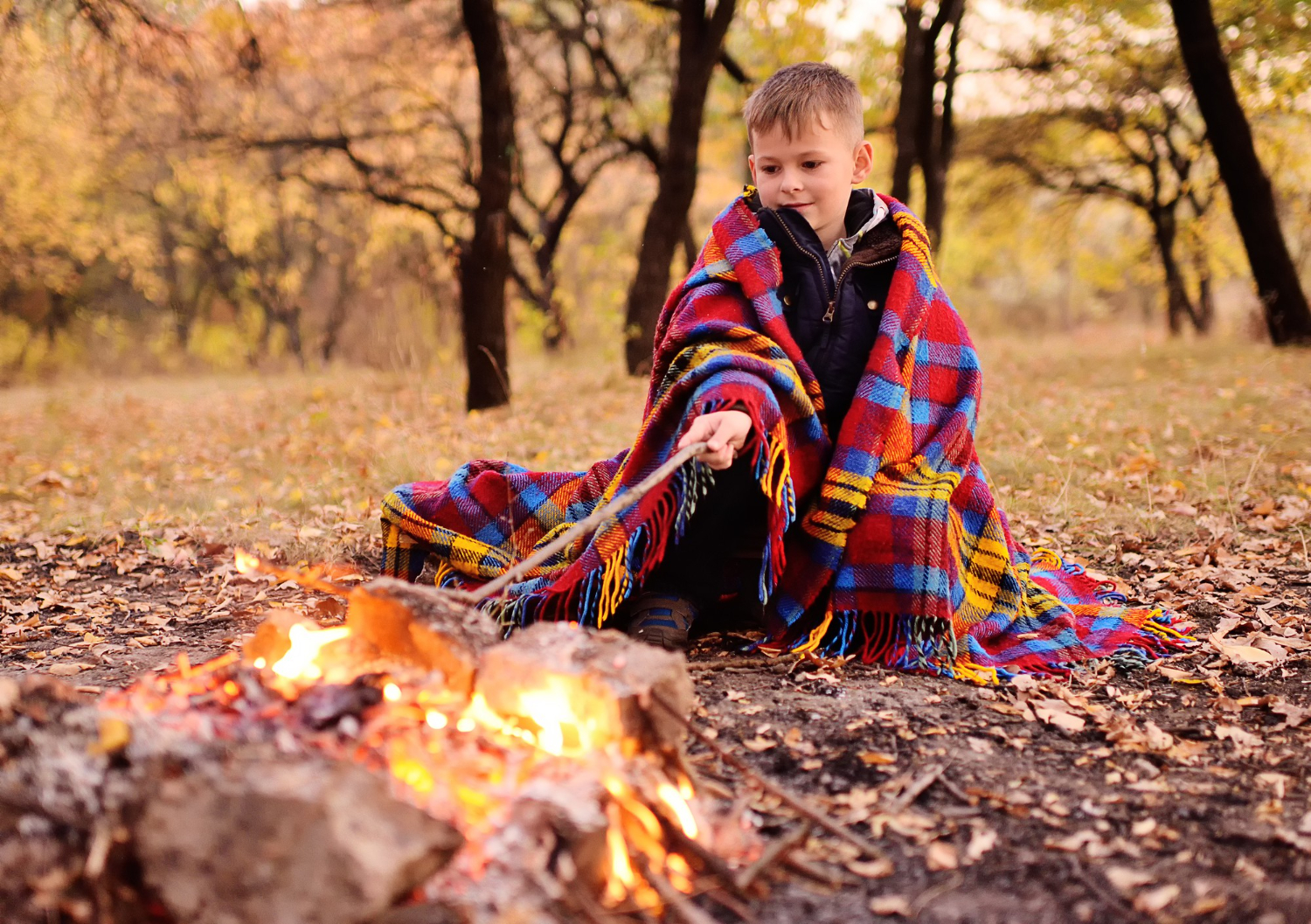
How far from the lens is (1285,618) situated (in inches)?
121

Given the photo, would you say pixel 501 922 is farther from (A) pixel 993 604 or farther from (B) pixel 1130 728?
(A) pixel 993 604

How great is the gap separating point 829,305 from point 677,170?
699 centimetres

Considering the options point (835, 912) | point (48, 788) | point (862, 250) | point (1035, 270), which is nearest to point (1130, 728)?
point (835, 912)

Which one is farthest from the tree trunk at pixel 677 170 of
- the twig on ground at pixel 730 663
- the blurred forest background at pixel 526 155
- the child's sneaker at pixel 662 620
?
the twig on ground at pixel 730 663

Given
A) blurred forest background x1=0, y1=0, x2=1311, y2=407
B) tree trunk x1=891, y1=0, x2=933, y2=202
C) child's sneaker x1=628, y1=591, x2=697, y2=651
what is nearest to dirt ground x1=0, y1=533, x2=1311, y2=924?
child's sneaker x1=628, y1=591, x2=697, y2=651

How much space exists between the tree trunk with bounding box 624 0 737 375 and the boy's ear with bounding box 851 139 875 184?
6371 mm

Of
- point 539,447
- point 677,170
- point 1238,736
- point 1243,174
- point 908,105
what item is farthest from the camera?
point 908,105

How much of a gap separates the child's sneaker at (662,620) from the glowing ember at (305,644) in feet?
3.27

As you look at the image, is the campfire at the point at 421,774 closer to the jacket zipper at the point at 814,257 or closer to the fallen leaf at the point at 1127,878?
the fallen leaf at the point at 1127,878

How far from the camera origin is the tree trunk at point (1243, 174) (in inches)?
348

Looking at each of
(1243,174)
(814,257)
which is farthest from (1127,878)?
(1243,174)

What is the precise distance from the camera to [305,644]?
199cm

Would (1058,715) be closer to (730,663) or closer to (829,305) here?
(730,663)

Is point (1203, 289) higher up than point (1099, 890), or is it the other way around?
point (1203, 289)
